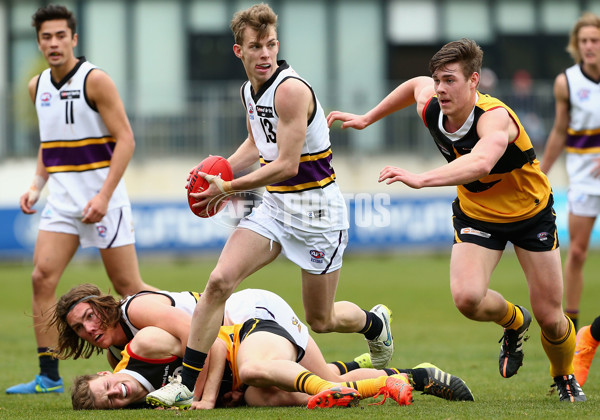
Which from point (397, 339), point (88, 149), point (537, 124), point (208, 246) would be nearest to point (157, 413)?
point (88, 149)

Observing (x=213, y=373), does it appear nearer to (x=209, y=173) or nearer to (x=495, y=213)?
(x=209, y=173)

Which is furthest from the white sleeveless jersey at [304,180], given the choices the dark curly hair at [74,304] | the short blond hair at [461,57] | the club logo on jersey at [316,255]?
the dark curly hair at [74,304]

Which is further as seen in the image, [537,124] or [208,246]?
[537,124]

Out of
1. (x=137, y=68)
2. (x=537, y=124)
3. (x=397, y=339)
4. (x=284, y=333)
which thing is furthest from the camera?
(x=137, y=68)

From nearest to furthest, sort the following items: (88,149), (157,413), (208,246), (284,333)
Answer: (157,413), (284,333), (88,149), (208,246)

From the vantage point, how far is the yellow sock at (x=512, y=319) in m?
6.39

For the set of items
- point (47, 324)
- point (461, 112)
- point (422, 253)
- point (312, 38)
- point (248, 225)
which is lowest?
point (422, 253)

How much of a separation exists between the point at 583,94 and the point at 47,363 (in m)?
5.21

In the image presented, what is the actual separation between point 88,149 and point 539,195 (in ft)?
11.4

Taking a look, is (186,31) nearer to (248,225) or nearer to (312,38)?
(312,38)

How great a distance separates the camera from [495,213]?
616 centimetres

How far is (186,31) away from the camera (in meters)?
24.7

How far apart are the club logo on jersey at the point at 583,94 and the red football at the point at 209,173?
13.1 feet

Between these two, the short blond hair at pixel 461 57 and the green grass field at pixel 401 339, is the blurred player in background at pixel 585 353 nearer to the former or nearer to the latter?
the green grass field at pixel 401 339
